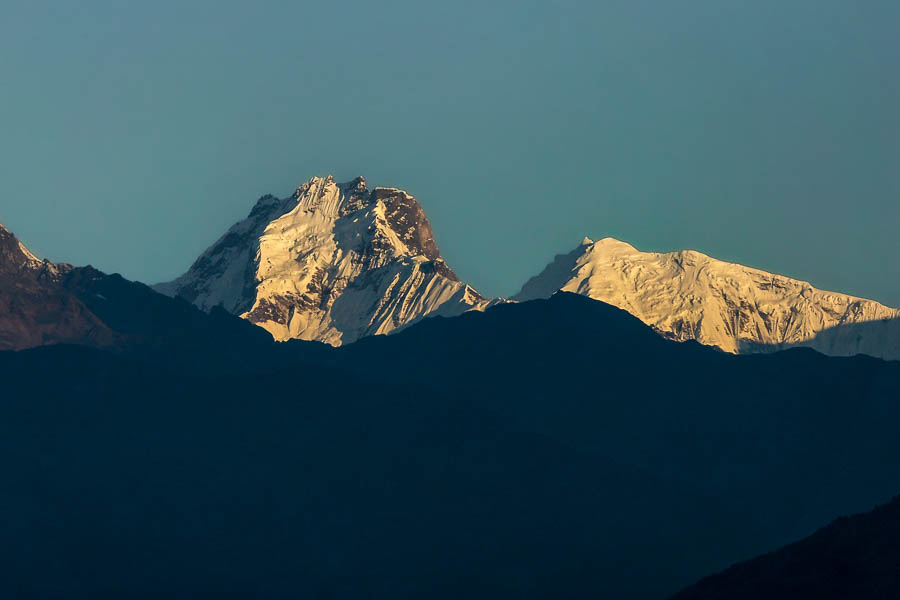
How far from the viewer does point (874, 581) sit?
196 meters

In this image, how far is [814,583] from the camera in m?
200

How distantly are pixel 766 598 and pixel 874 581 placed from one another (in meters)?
10.4

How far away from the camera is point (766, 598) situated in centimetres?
19862

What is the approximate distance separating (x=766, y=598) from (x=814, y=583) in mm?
5145

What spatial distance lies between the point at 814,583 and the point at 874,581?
20.5 feet
